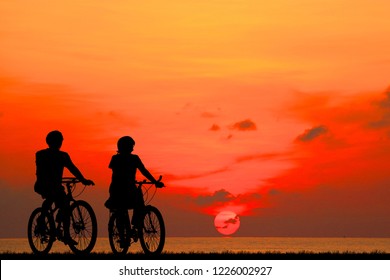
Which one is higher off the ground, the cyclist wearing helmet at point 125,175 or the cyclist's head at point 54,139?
the cyclist's head at point 54,139

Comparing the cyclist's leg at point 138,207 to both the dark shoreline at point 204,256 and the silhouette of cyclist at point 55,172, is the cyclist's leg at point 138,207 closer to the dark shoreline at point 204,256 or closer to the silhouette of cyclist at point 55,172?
the dark shoreline at point 204,256

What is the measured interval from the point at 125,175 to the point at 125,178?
0.25 feet

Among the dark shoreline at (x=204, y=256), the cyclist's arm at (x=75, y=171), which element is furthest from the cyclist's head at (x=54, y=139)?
the dark shoreline at (x=204, y=256)

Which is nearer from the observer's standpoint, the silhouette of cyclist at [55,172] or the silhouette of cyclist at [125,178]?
the silhouette of cyclist at [125,178]

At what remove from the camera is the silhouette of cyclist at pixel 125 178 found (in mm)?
20161

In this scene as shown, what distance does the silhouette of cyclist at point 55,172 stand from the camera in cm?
2027

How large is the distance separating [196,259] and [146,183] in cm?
229

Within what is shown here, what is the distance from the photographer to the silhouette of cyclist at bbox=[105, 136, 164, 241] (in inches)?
794

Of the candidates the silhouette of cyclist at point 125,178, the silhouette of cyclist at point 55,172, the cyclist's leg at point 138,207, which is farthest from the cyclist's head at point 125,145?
the silhouette of cyclist at point 55,172

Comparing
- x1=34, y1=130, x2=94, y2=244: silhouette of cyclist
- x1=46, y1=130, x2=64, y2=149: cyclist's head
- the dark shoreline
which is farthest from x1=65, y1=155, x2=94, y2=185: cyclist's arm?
the dark shoreline

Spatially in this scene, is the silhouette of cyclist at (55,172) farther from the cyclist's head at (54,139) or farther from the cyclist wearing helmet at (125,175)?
the cyclist wearing helmet at (125,175)

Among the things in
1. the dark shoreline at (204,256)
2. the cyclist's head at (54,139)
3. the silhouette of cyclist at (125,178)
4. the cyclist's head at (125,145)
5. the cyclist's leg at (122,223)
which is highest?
the cyclist's head at (54,139)
